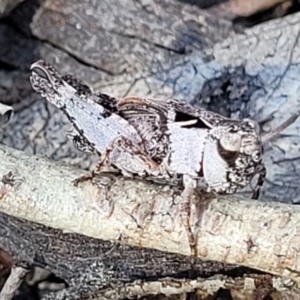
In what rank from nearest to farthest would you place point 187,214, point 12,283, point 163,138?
point 187,214 < point 163,138 < point 12,283

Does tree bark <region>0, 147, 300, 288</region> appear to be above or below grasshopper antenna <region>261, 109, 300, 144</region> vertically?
below

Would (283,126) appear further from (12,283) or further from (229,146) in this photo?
(12,283)

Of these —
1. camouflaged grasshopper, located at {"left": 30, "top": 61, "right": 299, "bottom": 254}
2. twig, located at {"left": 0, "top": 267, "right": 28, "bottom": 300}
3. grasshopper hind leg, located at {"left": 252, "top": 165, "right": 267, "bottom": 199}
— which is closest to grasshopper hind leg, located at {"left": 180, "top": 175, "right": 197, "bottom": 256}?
camouflaged grasshopper, located at {"left": 30, "top": 61, "right": 299, "bottom": 254}

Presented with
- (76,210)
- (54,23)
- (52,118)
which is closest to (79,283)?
(76,210)

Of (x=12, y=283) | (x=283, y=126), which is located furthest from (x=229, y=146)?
(x=12, y=283)

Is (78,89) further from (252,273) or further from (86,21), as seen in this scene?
(86,21)

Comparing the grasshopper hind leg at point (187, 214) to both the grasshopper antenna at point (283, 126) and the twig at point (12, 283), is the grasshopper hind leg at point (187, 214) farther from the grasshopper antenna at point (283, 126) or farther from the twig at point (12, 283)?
the twig at point (12, 283)

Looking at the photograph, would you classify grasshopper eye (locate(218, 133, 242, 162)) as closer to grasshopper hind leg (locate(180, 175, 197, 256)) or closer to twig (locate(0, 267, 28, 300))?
grasshopper hind leg (locate(180, 175, 197, 256))

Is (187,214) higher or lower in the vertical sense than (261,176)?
lower
